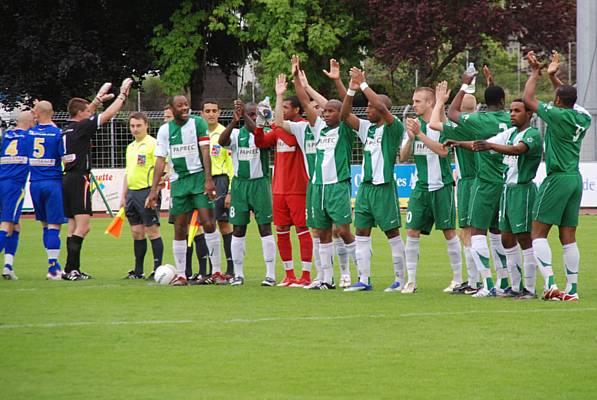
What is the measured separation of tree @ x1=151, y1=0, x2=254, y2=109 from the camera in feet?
144

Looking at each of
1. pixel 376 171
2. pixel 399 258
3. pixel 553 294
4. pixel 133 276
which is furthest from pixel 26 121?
pixel 553 294

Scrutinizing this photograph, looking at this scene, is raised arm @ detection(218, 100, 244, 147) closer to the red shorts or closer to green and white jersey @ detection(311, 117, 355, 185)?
the red shorts

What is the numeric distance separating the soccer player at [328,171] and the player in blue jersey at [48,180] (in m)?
3.70

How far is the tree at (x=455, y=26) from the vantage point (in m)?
42.8

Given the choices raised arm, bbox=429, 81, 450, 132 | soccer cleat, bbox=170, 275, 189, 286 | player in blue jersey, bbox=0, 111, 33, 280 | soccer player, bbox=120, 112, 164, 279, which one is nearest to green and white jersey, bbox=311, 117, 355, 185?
raised arm, bbox=429, 81, 450, 132

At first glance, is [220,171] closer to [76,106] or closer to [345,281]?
[76,106]

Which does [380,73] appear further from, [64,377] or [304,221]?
[64,377]

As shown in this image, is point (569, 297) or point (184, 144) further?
point (184, 144)

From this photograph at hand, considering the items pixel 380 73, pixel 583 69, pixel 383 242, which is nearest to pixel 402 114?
pixel 583 69

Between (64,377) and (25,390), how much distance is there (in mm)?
467

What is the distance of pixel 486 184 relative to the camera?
44.5 feet

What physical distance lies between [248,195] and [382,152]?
2.11 m

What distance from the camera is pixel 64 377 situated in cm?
859

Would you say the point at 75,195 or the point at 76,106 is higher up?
the point at 76,106
